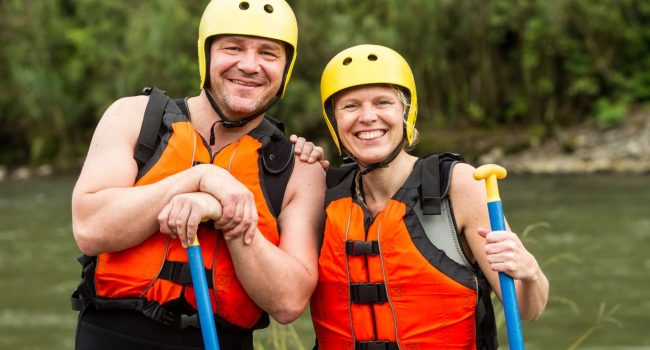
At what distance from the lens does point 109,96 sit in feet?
105

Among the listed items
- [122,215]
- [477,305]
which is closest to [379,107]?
[477,305]

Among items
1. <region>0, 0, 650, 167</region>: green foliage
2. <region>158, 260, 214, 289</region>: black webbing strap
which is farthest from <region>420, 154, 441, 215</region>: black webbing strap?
<region>0, 0, 650, 167</region>: green foliage

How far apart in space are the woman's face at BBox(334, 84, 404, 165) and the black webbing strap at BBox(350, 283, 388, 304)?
0.47 metres

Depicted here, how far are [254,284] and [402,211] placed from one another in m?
0.63

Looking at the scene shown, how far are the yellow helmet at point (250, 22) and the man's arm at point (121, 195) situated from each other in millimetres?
500

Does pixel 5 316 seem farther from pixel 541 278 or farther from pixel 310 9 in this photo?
pixel 310 9

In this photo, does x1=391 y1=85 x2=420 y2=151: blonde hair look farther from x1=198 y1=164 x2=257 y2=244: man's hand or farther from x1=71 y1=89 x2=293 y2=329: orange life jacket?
x1=198 y1=164 x2=257 y2=244: man's hand

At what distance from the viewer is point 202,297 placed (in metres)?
3.25

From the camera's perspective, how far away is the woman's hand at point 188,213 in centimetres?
315

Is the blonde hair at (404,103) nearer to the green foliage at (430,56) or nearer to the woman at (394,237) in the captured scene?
the woman at (394,237)

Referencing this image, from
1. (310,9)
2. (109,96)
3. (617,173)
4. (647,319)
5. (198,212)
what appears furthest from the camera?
(109,96)

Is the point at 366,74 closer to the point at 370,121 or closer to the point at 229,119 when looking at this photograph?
the point at 370,121

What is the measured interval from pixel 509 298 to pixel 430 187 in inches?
20.7

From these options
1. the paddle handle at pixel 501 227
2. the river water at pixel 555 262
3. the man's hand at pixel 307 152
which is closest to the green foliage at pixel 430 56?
the river water at pixel 555 262
